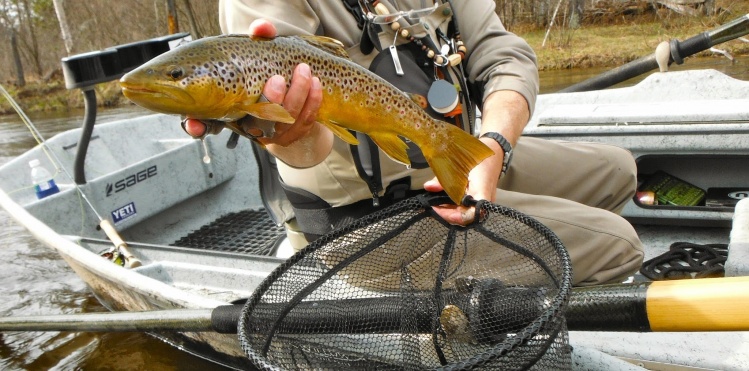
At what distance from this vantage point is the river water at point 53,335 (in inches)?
161

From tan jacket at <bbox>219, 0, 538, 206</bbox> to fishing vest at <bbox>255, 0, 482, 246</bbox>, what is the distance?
0.05 feet

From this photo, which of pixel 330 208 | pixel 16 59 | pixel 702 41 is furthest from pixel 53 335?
pixel 16 59

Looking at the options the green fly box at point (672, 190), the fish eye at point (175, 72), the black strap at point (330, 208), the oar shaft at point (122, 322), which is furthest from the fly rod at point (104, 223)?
the green fly box at point (672, 190)

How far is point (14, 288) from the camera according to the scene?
5.36 meters

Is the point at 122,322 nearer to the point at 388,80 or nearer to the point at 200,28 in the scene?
the point at 388,80

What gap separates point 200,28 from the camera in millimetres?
26500

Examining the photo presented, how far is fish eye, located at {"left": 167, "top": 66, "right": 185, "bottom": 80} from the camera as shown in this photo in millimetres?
1479

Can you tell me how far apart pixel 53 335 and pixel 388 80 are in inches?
145

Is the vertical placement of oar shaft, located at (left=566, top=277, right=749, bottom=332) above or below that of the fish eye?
below

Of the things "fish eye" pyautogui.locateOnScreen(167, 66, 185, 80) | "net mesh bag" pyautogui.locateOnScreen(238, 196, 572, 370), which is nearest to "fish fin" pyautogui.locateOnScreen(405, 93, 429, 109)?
"net mesh bag" pyautogui.locateOnScreen(238, 196, 572, 370)

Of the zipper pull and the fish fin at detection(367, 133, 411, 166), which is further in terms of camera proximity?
the zipper pull

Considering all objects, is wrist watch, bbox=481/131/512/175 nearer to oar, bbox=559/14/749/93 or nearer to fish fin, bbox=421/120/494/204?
fish fin, bbox=421/120/494/204

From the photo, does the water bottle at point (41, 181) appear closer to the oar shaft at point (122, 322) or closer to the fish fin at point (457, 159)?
the oar shaft at point (122, 322)

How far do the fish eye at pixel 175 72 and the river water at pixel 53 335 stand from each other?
267cm
